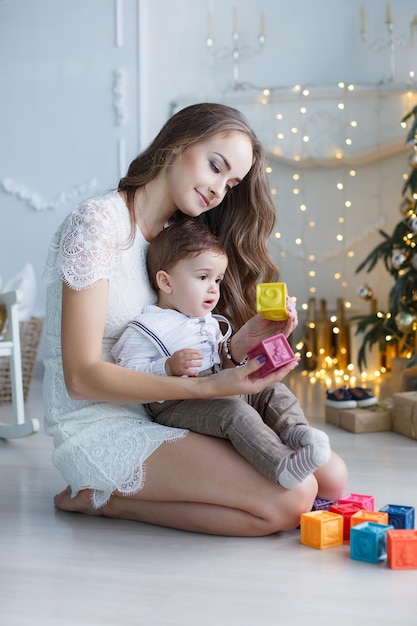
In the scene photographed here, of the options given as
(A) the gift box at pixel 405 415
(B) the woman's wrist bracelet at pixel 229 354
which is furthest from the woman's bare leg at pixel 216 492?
(A) the gift box at pixel 405 415

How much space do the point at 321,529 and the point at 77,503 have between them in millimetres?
613

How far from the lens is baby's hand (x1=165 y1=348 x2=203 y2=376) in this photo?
1.93 metres

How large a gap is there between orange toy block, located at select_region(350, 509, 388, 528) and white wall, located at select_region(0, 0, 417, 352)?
285cm

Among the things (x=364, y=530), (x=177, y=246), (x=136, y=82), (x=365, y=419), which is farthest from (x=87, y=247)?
(x=136, y=82)

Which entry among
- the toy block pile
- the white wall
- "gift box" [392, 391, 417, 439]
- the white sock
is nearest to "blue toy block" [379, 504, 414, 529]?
the toy block pile

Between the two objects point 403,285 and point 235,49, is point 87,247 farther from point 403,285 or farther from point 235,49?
point 235,49

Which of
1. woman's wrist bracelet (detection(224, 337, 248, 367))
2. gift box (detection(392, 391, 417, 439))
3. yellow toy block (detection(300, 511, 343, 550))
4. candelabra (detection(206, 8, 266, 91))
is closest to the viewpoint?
yellow toy block (detection(300, 511, 343, 550))

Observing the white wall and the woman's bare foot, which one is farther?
the white wall

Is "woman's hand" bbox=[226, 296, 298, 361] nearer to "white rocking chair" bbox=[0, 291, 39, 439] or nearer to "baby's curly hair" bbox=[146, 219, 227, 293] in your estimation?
"baby's curly hair" bbox=[146, 219, 227, 293]

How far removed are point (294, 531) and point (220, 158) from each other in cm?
88

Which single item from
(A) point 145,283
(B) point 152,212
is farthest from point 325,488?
(B) point 152,212

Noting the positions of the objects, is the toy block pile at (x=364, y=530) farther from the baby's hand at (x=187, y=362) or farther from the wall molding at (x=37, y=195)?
the wall molding at (x=37, y=195)

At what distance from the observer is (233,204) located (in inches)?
90.2

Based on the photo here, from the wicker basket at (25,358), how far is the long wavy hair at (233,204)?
5.70 ft
